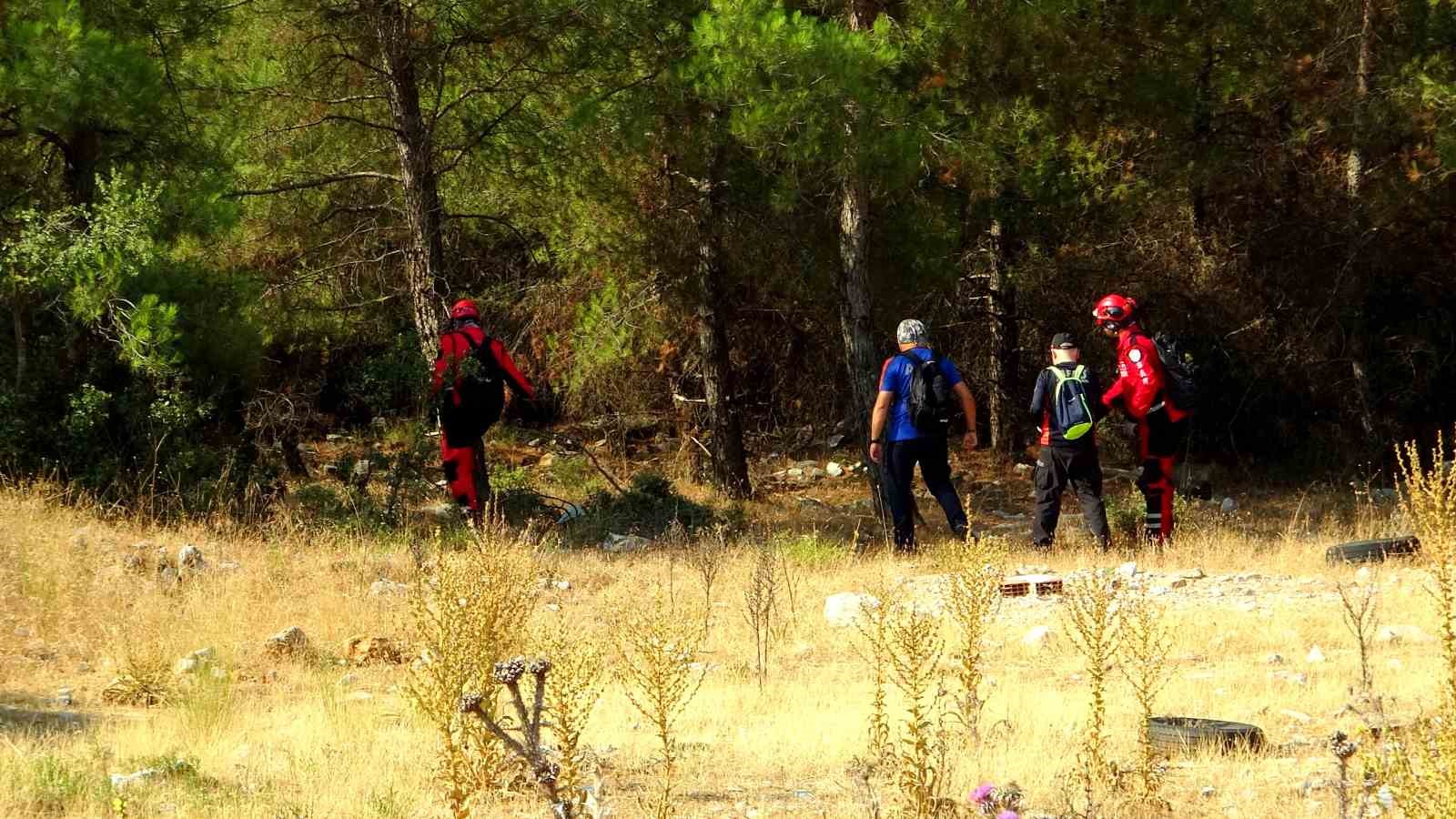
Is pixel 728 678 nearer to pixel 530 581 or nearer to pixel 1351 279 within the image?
pixel 530 581

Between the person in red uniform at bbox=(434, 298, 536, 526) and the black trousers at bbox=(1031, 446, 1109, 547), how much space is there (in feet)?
12.3

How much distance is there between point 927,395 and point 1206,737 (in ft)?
18.0

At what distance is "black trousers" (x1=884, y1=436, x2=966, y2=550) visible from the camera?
11.0 meters

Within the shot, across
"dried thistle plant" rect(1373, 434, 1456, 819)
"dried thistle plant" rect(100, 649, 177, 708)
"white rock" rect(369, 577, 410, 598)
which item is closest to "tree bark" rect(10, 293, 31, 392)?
"white rock" rect(369, 577, 410, 598)

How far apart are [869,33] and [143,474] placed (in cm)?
644

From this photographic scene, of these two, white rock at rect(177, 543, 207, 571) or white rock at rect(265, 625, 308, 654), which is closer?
white rock at rect(265, 625, 308, 654)

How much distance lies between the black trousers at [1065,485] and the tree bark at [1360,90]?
17.4 feet

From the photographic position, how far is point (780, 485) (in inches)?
692

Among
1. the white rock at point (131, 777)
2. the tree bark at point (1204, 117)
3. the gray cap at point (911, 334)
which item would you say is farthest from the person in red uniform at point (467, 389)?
the tree bark at point (1204, 117)

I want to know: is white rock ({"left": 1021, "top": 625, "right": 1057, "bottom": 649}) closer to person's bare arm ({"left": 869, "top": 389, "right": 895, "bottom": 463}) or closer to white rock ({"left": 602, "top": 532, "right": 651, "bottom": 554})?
person's bare arm ({"left": 869, "top": 389, "right": 895, "bottom": 463})

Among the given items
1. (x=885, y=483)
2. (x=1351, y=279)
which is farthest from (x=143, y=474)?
(x=1351, y=279)

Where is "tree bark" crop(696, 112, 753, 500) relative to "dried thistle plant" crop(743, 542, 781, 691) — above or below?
above

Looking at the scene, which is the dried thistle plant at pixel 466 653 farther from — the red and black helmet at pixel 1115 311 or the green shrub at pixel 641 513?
the green shrub at pixel 641 513

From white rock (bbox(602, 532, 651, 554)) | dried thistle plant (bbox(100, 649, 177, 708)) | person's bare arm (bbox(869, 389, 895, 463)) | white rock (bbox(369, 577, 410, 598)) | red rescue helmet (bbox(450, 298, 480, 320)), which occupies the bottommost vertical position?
dried thistle plant (bbox(100, 649, 177, 708))
